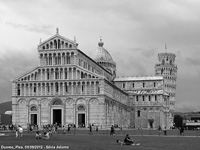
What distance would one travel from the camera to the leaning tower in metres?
157

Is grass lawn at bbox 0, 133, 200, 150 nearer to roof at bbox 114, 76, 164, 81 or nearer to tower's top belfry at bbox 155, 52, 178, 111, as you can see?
roof at bbox 114, 76, 164, 81

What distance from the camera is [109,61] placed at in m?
138

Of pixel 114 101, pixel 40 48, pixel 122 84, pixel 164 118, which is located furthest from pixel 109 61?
pixel 40 48

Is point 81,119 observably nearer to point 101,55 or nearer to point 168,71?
point 101,55

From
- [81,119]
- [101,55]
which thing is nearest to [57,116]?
[81,119]

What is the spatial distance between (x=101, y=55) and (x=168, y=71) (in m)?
32.4

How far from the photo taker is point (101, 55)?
138 meters

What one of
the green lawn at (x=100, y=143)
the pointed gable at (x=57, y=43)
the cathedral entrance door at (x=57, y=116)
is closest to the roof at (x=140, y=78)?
the cathedral entrance door at (x=57, y=116)

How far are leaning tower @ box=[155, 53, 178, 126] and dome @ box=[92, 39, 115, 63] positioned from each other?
2615cm

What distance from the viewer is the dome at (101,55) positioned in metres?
137

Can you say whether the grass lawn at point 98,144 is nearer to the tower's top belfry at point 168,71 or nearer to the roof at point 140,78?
the roof at point 140,78

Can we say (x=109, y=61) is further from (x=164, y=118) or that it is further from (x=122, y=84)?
(x=164, y=118)

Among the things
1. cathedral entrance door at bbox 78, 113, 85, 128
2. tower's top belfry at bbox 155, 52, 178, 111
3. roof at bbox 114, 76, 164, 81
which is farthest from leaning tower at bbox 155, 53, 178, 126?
cathedral entrance door at bbox 78, 113, 85, 128

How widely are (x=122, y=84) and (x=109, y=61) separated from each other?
8.56 meters
